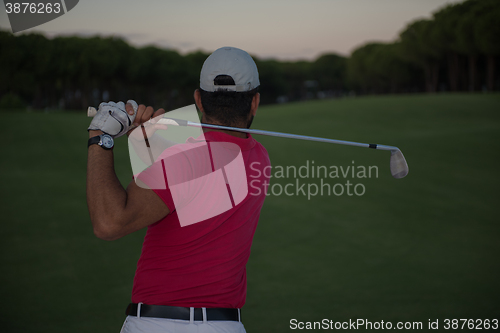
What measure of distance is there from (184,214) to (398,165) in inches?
71.4

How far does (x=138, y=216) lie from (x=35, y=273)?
503 centimetres

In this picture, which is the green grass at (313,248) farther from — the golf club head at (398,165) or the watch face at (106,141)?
the watch face at (106,141)

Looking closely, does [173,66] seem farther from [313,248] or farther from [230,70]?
[230,70]

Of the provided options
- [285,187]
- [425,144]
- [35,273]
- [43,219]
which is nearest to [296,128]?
[425,144]

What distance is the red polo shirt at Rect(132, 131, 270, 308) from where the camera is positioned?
176 centimetres

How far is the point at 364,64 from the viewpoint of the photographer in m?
84.9

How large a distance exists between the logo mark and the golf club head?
3338mm

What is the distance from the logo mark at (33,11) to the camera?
4395mm

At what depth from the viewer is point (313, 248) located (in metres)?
7.08

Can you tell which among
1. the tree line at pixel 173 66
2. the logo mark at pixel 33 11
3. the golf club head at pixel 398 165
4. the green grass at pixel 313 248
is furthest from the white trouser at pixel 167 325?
the tree line at pixel 173 66

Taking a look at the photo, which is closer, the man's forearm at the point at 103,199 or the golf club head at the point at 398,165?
the man's forearm at the point at 103,199

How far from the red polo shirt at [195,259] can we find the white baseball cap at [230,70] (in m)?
0.21

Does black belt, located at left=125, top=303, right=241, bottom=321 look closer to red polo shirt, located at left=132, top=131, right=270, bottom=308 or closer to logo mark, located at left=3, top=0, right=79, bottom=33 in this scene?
red polo shirt, located at left=132, top=131, right=270, bottom=308

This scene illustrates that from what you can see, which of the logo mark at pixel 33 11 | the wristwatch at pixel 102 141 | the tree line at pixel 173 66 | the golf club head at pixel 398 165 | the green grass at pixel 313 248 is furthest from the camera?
the tree line at pixel 173 66
